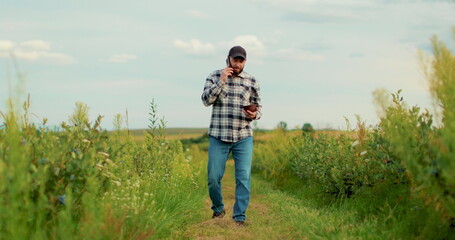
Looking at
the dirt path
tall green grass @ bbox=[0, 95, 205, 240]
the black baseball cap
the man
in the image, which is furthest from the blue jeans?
the black baseball cap

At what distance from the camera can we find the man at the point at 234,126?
6.45 m

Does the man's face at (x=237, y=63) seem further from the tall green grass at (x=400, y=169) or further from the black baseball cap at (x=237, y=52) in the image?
the tall green grass at (x=400, y=169)

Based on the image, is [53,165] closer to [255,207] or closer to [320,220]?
[320,220]

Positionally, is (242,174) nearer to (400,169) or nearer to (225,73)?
(225,73)

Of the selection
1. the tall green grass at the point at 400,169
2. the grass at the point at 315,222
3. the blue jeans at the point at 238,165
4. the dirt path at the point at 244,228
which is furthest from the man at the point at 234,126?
the tall green grass at the point at 400,169

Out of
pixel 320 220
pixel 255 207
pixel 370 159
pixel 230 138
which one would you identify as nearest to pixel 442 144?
pixel 320 220

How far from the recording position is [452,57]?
14.3 ft

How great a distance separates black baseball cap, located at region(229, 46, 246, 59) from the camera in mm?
6441

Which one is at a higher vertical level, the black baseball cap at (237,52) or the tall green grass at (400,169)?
the black baseball cap at (237,52)

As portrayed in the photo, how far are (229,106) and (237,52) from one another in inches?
29.4

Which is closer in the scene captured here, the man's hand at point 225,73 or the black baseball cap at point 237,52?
the man's hand at point 225,73

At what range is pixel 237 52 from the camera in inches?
254

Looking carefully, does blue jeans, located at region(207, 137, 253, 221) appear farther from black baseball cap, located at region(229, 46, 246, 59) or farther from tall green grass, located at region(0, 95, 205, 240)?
black baseball cap, located at region(229, 46, 246, 59)

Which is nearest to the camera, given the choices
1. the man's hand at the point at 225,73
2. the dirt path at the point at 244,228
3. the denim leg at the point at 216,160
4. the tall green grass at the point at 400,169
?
the tall green grass at the point at 400,169
